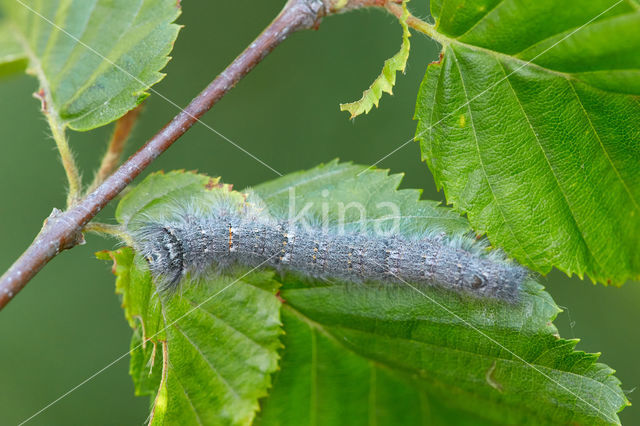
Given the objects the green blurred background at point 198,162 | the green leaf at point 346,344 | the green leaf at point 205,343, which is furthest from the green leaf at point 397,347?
the green blurred background at point 198,162

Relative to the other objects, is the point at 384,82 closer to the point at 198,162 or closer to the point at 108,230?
the point at 108,230

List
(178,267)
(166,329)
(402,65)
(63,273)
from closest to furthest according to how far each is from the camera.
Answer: (402,65) < (166,329) < (178,267) < (63,273)

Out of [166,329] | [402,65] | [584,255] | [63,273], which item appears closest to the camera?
[402,65]

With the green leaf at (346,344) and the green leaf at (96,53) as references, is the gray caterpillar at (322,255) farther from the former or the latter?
the green leaf at (96,53)

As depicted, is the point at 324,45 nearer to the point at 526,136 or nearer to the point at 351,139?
the point at 351,139

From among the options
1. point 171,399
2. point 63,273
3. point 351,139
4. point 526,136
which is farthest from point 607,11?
point 63,273

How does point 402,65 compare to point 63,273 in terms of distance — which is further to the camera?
point 63,273
